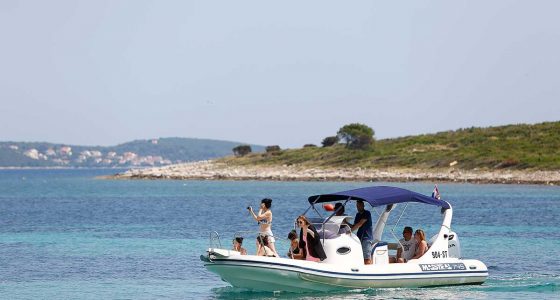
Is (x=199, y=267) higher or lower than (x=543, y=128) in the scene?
lower

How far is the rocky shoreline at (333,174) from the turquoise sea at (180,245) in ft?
67.6

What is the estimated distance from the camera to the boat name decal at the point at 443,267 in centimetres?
2595

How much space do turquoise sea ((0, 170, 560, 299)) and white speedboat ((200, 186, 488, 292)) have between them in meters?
0.30

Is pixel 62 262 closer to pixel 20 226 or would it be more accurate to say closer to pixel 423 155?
pixel 20 226

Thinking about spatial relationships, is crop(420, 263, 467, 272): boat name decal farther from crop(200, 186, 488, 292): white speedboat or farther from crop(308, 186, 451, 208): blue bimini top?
crop(308, 186, 451, 208): blue bimini top

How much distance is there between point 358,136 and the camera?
133 meters

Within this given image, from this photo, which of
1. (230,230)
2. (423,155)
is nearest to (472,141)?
(423,155)

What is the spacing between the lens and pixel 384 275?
82.9ft

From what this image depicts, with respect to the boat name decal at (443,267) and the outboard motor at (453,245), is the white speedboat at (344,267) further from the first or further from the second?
the outboard motor at (453,245)

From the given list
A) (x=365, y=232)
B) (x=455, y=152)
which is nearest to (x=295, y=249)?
(x=365, y=232)

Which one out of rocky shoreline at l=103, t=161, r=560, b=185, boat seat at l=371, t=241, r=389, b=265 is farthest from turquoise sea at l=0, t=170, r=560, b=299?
rocky shoreline at l=103, t=161, r=560, b=185

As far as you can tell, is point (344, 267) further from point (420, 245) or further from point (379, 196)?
point (420, 245)

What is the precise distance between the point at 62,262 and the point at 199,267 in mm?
5178

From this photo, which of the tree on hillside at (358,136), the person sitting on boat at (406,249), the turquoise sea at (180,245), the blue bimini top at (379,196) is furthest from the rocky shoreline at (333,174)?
the blue bimini top at (379,196)
